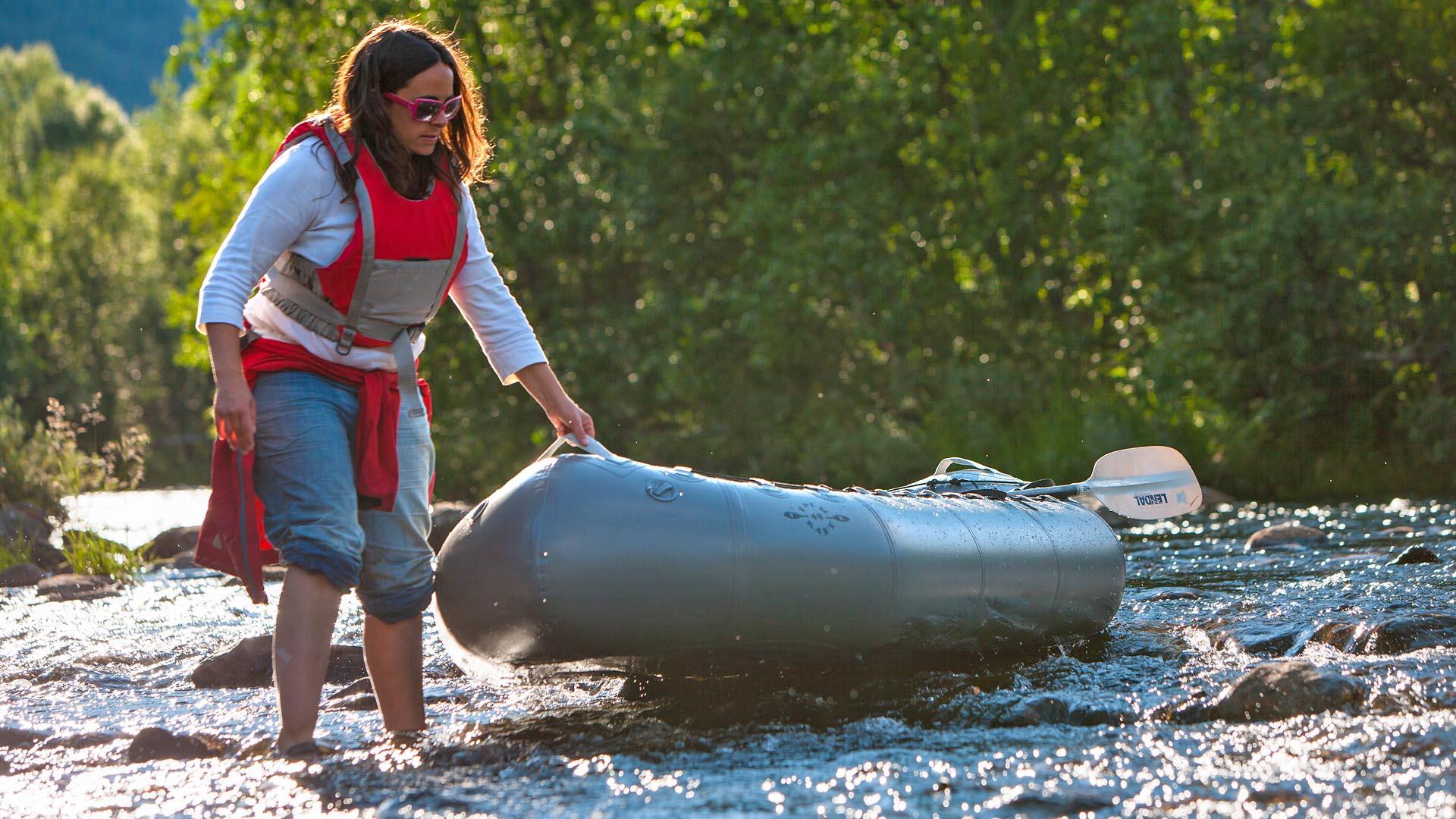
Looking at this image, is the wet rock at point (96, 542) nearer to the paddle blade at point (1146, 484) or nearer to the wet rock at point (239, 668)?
the wet rock at point (239, 668)

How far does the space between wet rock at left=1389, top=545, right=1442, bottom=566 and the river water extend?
2.37 ft

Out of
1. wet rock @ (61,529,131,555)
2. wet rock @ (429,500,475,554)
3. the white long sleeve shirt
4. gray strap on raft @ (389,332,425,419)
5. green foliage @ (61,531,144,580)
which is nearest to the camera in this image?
the white long sleeve shirt

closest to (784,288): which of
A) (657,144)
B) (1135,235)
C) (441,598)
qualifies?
(657,144)

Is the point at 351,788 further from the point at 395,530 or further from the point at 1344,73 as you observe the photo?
the point at 1344,73

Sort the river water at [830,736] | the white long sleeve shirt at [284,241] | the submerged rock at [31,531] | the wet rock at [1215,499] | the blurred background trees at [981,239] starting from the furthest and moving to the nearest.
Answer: the blurred background trees at [981,239] → the wet rock at [1215,499] → the submerged rock at [31,531] → the white long sleeve shirt at [284,241] → the river water at [830,736]

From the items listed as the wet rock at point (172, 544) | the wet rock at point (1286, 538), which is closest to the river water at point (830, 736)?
the wet rock at point (1286, 538)

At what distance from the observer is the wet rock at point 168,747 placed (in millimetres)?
3459

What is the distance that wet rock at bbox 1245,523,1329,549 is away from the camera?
7176 millimetres

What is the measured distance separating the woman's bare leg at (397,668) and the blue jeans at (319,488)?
113 millimetres

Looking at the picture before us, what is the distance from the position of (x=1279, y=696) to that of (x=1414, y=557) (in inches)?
124

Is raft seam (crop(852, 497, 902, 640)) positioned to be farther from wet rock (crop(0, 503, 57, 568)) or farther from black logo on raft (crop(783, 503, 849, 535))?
wet rock (crop(0, 503, 57, 568))

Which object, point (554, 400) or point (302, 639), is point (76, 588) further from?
point (302, 639)

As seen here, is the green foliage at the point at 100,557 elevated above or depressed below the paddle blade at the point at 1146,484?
below

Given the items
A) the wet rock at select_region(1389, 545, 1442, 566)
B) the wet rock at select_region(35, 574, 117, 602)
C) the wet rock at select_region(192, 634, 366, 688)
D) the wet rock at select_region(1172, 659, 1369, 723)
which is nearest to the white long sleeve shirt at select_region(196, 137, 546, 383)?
the wet rock at select_region(192, 634, 366, 688)
